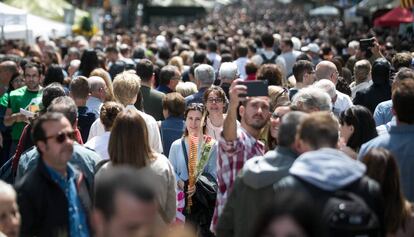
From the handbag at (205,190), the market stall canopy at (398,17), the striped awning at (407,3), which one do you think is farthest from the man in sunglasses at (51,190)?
the market stall canopy at (398,17)

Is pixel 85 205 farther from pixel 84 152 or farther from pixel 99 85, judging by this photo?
pixel 99 85

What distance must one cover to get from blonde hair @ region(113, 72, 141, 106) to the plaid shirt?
269cm

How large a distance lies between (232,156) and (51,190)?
1.27 meters

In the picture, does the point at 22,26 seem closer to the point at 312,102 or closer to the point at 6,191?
the point at 312,102

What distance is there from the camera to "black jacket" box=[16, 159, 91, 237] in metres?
5.55

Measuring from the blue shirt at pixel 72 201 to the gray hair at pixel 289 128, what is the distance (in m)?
1.25

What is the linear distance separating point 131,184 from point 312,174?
5.10 feet

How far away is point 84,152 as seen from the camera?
646cm

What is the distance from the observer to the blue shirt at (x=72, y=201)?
18.4ft

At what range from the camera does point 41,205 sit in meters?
5.55

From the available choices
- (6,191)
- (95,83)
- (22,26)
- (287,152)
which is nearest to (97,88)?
(95,83)

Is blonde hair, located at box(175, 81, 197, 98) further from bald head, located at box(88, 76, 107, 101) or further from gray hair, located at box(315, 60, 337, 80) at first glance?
gray hair, located at box(315, 60, 337, 80)

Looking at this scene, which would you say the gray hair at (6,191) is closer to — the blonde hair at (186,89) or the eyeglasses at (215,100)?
the eyeglasses at (215,100)

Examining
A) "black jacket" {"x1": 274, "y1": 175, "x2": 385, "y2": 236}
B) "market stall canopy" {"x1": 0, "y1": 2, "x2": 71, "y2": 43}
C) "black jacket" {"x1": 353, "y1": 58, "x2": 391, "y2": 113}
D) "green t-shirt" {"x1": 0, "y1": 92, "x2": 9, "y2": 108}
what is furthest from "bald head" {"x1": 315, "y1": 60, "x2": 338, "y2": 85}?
"market stall canopy" {"x1": 0, "y1": 2, "x2": 71, "y2": 43}
